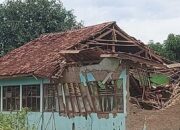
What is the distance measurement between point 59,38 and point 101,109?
23.5ft

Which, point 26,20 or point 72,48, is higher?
point 26,20

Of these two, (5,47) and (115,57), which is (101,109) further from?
(5,47)

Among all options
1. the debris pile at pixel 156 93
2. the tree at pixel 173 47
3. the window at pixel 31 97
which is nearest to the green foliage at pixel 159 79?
the debris pile at pixel 156 93

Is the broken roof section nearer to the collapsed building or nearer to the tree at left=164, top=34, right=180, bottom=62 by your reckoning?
the collapsed building

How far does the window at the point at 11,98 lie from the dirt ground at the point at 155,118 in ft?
23.6

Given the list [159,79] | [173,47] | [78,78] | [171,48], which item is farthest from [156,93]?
[171,48]

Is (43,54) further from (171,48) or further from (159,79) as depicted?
(171,48)

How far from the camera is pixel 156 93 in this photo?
60.1ft

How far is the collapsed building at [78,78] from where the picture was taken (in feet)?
54.0

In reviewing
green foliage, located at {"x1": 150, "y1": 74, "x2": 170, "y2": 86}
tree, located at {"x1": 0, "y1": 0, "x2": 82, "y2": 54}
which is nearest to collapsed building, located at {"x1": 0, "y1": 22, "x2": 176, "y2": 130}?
green foliage, located at {"x1": 150, "y1": 74, "x2": 170, "y2": 86}

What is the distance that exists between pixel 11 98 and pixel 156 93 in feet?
24.1

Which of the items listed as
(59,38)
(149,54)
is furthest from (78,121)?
(59,38)

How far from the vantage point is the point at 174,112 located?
1681 centimetres

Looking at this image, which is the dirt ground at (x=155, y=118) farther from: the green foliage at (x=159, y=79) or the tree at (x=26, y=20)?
the tree at (x=26, y=20)
